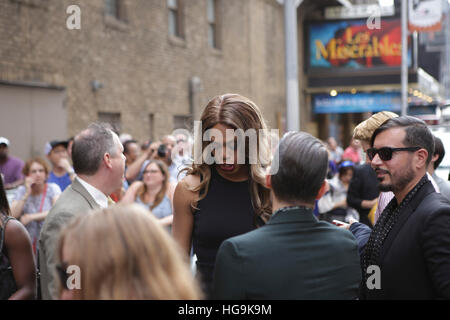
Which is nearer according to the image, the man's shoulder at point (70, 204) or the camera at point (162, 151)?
the man's shoulder at point (70, 204)

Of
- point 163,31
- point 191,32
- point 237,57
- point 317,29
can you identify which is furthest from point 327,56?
point 163,31

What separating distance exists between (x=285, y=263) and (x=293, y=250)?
2.5 inches

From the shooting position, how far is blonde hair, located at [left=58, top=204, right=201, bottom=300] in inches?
67.2

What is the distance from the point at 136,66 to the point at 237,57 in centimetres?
652

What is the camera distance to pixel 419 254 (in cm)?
258

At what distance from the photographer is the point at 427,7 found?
17.5m

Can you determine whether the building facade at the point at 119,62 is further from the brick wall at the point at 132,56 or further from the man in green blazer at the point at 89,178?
the man in green blazer at the point at 89,178

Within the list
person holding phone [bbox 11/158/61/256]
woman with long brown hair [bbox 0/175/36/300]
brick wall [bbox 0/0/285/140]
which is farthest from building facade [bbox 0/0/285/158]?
woman with long brown hair [bbox 0/175/36/300]

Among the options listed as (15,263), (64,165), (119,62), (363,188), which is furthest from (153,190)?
(119,62)

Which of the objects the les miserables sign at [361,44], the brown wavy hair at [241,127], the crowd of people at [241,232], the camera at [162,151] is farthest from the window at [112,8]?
the les miserables sign at [361,44]

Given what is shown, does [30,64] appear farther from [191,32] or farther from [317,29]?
[317,29]

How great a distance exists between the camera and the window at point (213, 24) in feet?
59.4

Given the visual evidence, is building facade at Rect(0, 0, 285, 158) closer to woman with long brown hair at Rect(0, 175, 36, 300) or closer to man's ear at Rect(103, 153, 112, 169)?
man's ear at Rect(103, 153, 112, 169)

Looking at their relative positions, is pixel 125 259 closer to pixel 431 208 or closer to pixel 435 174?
pixel 431 208
